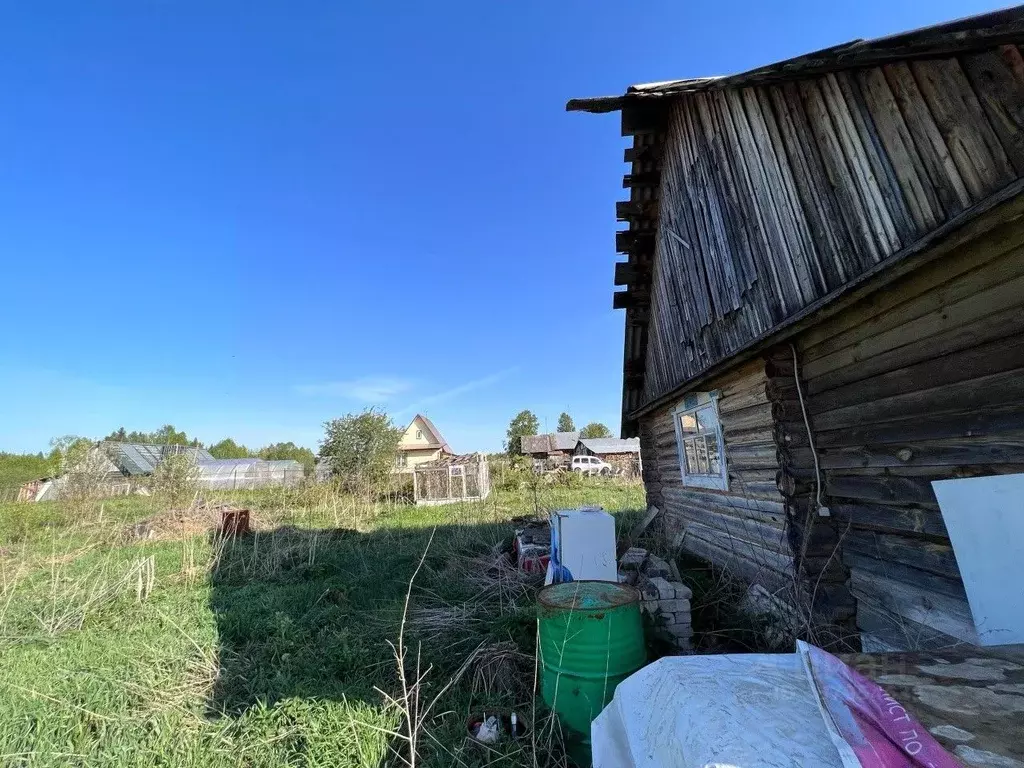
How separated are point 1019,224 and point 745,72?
2361 millimetres

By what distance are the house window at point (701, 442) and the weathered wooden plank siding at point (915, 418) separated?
5.80 feet

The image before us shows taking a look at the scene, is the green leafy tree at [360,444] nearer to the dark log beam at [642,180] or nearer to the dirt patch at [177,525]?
the dirt patch at [177,525]

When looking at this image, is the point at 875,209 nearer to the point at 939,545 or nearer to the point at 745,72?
the point at 745,72

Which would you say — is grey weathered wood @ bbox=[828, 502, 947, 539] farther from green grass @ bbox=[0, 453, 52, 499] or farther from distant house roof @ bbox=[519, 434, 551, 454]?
distant house roof @ bbox=[519, 434, 551, 454]

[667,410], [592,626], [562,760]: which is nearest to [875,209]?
[592,626]

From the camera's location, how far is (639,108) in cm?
680

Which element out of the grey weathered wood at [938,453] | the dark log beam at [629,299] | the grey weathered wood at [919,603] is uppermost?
the dark log beam at [629,299]

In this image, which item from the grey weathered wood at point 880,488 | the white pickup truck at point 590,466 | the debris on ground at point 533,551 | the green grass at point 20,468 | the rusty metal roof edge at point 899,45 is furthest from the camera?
the white pickup truck at point 590,466

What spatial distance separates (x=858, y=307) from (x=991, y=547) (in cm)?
181

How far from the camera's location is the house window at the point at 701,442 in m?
6.12

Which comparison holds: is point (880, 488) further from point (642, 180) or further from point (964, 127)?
point (642, 180)

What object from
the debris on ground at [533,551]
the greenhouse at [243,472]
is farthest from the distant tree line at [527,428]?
A: the debris on ground at [533,551]

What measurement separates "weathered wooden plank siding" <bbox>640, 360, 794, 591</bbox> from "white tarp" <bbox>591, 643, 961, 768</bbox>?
2941 millimetres

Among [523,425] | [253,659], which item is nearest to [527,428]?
[523,425]
